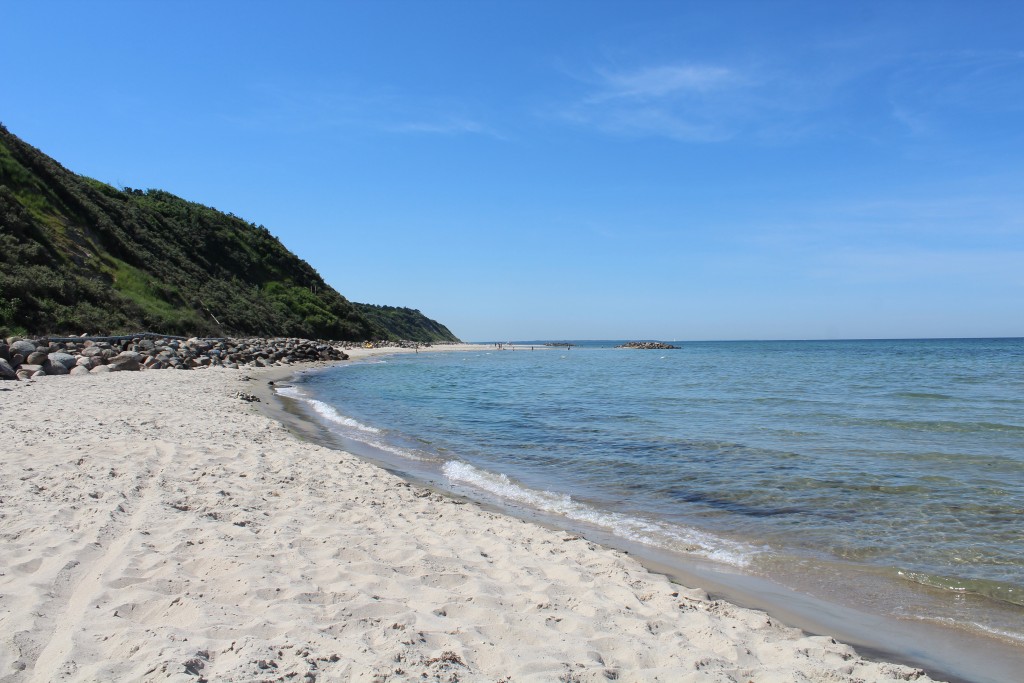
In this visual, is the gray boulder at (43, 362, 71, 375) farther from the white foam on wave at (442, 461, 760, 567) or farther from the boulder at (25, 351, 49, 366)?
the white foam on wave at (442, 461, 760, 567)

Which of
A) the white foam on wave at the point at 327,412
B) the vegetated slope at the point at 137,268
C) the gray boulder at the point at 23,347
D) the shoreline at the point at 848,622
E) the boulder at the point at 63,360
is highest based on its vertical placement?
the vegetated slope at the point at 137,268

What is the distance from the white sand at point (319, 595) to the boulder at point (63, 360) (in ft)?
44.2

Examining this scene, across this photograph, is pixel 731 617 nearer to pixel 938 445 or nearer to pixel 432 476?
pixel 432 476

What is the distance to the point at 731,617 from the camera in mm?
4629

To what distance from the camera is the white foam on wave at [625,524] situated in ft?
22.0

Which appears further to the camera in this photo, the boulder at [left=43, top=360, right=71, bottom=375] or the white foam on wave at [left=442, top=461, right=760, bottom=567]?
the boulder at [left=43, top=360, right=71, bottom=375]

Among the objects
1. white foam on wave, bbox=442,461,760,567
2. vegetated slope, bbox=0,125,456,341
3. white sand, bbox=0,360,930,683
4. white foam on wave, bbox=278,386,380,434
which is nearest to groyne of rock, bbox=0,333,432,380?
vegetated slope, bbox=0,125,456,341

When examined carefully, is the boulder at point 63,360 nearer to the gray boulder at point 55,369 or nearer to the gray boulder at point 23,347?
the gray boulder at point 55,369

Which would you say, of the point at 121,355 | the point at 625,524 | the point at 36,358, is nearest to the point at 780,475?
the point at 625,524

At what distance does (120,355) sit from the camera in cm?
2177

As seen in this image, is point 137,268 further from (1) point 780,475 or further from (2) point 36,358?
(1) point 780,475

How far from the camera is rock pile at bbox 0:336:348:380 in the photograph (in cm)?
1855

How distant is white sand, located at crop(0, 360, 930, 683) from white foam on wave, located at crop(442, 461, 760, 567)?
3.73 feet

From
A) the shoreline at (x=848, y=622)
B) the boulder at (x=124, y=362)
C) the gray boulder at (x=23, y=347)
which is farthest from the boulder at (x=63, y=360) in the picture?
the shoreline at (x=848, y=622)
